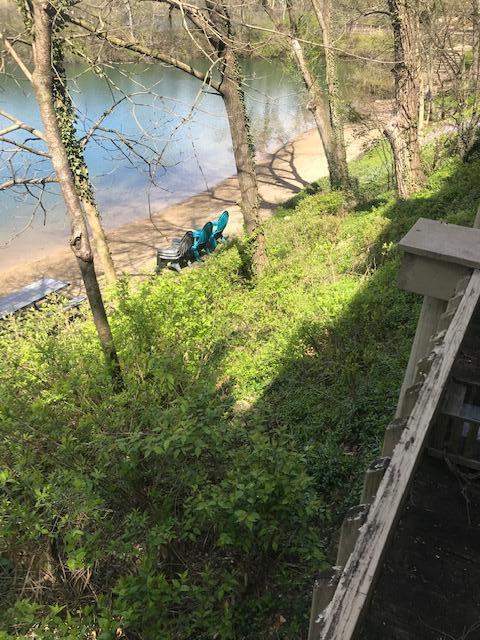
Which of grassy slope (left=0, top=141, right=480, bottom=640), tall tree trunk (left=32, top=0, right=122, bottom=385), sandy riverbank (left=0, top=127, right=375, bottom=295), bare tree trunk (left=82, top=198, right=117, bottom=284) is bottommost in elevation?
sandy riverbank (left=0, top=127, right=375, bottom=295)

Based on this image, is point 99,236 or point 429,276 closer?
point 429,276

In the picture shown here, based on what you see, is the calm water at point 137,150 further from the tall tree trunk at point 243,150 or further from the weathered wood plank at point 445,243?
the weathered wood plank at point 445,243

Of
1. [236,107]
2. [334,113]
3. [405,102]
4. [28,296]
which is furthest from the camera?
[334,113]

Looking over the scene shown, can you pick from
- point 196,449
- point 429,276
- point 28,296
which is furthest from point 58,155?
point 28,296

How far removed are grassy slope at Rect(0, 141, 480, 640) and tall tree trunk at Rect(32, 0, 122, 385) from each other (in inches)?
19.2

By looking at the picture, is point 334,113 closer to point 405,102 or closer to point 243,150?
point 405,102

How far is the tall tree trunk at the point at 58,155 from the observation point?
15.2ft

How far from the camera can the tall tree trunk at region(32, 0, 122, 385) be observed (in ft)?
15.2

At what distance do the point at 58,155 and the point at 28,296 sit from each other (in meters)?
7.43

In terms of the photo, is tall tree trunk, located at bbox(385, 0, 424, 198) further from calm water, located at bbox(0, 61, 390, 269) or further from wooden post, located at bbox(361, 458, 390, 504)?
wooden post, located at bbox(361, 458, 390, 504)

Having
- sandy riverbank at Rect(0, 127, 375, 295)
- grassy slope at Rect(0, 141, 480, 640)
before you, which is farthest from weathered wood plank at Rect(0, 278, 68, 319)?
grassy slope at Rect(0, 141, 480, 640)

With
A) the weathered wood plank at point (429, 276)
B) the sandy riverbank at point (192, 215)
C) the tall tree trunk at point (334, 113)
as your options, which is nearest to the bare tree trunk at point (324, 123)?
the tall tree trunk at point (334, 113)

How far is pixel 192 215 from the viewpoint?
68.5ft

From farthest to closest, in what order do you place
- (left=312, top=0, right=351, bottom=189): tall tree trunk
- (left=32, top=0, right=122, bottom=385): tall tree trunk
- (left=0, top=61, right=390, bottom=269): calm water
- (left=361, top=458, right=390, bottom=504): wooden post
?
(left=0, top=61, right=390, bottom=269): calm water < (left=312, top=0, right=351, bottom=189): tall tree trunk < (left=32, top=0, right=122, bottom=385): tall tree trunk < (left=361, top=458, right=390, bottom=504): wooden post
